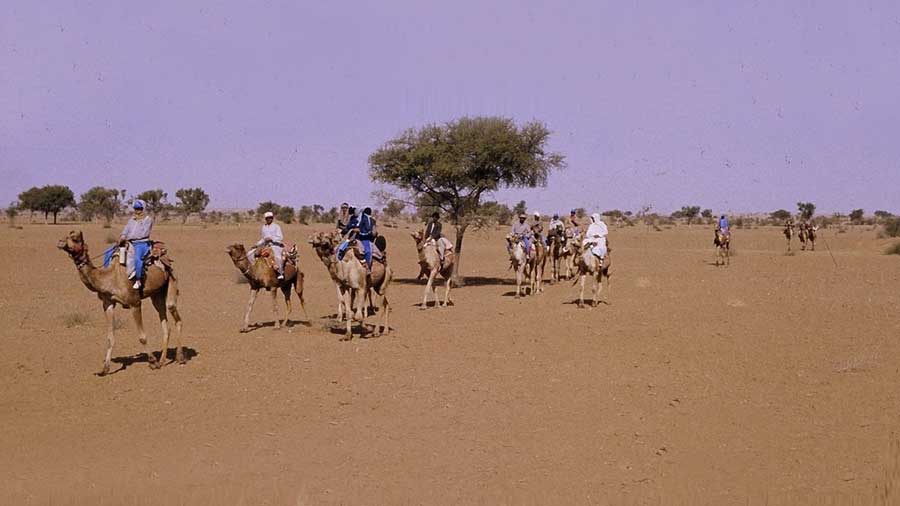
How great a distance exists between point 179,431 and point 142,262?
137 inches

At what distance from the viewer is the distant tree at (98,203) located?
8062 cm

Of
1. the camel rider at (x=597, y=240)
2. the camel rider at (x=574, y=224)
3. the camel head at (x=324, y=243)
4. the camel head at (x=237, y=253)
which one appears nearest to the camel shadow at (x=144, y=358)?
the camel head at (x=237, y=253)

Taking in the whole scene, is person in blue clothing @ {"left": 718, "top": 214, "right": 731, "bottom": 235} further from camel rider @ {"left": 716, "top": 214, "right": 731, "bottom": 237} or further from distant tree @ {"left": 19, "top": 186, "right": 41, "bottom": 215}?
distant tree @ {"left": 19, "top": 186, "right": 41, "bottom": 215}

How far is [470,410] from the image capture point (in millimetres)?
9367

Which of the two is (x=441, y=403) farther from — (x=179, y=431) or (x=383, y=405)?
(x=179, y=431)

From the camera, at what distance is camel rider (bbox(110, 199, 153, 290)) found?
11.0 m

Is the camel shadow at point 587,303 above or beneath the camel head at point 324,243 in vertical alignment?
beneath

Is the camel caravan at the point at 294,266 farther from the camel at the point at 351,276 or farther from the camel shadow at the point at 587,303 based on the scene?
the camel shadow at the point at 587,303

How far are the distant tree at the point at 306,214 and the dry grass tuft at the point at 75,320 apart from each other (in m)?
72.0

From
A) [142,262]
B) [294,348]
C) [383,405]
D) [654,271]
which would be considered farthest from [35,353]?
[654,271]

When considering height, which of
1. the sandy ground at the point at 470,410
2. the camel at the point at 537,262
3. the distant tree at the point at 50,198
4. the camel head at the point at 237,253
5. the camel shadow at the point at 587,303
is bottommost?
the sandy ground at the point at 470,410

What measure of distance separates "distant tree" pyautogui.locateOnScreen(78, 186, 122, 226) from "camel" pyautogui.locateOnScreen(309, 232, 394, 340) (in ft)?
232

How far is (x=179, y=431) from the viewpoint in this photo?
850cm

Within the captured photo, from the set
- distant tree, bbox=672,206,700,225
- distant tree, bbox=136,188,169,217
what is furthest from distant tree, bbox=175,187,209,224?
distant tree, bbox=672,206,700,225
